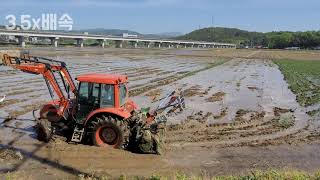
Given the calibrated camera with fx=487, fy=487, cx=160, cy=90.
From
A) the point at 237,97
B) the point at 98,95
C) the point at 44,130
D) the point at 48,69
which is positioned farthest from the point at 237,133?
the point at 237,97

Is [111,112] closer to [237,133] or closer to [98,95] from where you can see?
[98,95]

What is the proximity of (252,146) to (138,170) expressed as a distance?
4520 mm

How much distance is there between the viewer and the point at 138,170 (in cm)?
1177

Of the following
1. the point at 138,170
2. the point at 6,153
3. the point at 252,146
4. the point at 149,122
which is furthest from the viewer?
the point at 252,146

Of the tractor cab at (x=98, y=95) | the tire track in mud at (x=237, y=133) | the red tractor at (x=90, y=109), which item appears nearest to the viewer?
the red tractor at (x=90, y=109)

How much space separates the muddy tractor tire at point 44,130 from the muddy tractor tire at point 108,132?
1.48 metres

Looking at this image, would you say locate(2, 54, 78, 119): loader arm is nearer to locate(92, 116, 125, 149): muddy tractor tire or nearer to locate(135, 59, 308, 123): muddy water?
locate(92, 116, 125, 149): muddy tractor tire

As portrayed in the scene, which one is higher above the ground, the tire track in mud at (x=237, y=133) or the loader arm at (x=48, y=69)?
the loader arm at (x=48, y=69)

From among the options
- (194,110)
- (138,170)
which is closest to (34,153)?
(138,170)

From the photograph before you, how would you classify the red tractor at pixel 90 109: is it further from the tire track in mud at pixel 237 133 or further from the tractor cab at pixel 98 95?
the tire track in mud at pixel 237 133

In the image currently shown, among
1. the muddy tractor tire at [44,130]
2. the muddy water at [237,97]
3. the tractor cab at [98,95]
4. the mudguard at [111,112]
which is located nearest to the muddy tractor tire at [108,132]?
the mudguard at [111,112]

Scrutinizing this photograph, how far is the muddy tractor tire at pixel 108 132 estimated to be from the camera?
1314 centimetres

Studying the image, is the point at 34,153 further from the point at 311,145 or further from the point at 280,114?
the point at 280,114

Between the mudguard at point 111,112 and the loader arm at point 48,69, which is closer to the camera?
the mudguard at point 111,112
